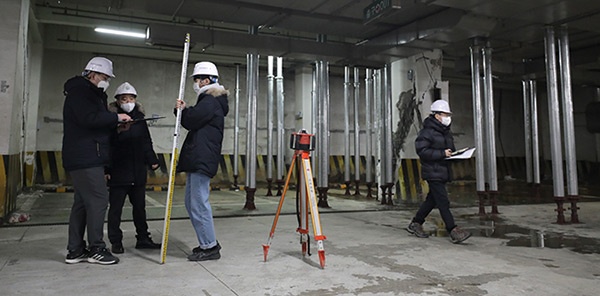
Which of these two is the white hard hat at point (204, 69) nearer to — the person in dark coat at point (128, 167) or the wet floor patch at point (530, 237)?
the person in dark coat at point (128, 167)

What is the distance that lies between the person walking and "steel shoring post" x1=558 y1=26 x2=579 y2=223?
5.85 m

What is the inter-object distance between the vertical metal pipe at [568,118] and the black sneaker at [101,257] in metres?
5.92

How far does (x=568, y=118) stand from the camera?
586 cm

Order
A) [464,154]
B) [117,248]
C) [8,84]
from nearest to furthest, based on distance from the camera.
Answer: [117,248] → [464,154] → [8,84]

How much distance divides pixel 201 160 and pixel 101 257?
1107 mm

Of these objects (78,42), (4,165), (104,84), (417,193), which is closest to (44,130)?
(78,42)

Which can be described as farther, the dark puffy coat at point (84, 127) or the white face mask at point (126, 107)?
the white face mask at point (126, 107)

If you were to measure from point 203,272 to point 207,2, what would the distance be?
4.67 meters

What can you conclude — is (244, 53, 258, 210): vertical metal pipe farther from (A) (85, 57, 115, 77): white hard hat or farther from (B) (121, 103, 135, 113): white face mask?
(A) (85, 57, 115, 77): white hard hat

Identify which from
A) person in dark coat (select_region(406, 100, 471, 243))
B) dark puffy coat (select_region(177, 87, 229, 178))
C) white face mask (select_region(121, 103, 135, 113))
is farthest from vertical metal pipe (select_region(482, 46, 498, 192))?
white face mask (select_region(121, 103, 135, 113))

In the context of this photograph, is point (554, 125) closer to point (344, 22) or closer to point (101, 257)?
point (344, 22)

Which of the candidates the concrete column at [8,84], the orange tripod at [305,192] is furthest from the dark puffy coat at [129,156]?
the concrete column at [8,84]

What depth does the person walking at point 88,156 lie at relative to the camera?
3244 millimetres

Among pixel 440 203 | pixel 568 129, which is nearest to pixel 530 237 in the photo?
pixel 440 203
